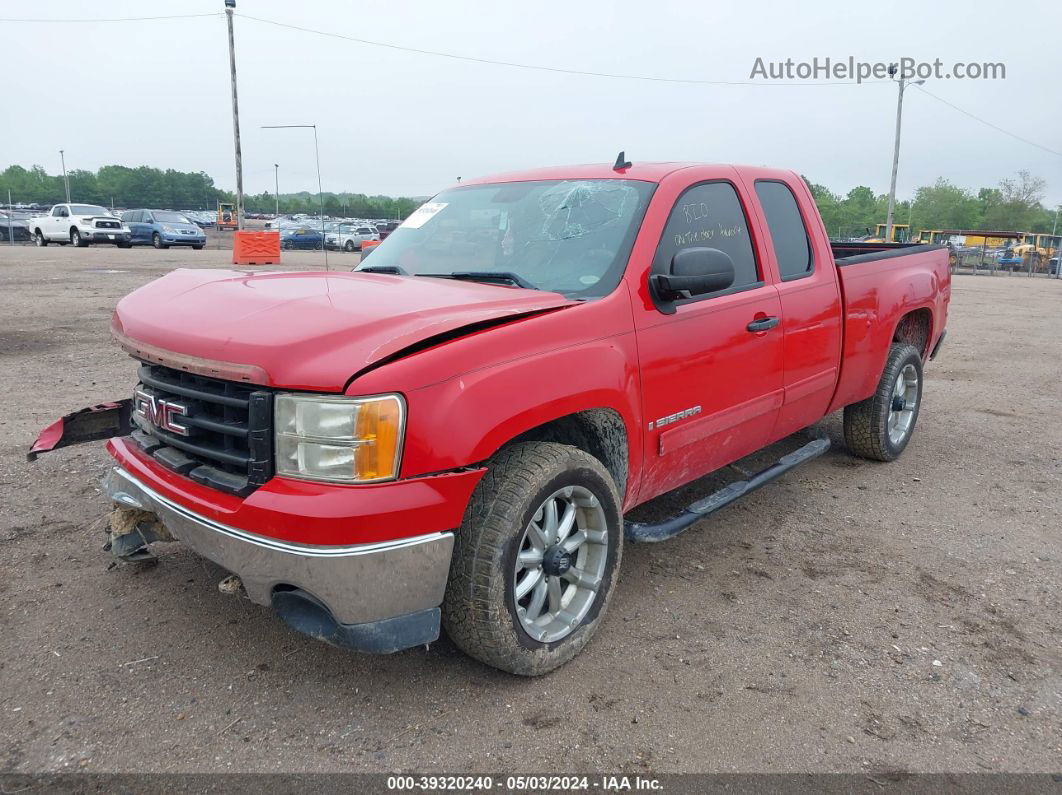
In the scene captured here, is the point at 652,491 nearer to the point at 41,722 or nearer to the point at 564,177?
the point at 564,177

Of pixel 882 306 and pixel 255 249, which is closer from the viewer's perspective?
pixel 882 306

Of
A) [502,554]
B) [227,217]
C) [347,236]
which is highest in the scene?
[227,217]

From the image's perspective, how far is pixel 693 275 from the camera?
3.23 metres

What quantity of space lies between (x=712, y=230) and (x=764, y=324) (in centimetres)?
52

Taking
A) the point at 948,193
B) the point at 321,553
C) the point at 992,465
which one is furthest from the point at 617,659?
the point at 948,193

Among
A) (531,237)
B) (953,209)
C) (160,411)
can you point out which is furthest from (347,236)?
(953,209)

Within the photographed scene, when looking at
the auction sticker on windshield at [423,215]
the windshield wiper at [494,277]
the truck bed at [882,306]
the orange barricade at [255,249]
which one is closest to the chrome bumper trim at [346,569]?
the windshield wiper at [494,277]

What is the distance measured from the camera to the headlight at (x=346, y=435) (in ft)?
7.89

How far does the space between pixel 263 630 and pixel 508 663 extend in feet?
3.48

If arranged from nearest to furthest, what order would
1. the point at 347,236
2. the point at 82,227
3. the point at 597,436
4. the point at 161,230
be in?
the point at 597,436 → the point at 82,227 → the point at 161,230 → the point at 347,236

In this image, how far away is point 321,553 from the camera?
7.86 feet

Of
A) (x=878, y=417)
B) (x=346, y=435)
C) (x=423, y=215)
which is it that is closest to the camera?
(x=346, y=435)

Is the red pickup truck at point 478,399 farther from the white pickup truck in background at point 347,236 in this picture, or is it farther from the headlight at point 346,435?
the white pickup truck in background at point 347,236

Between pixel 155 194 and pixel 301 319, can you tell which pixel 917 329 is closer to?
pixel 301 319
